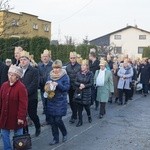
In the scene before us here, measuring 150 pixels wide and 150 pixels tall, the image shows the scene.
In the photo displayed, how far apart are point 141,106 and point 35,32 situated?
3180cm

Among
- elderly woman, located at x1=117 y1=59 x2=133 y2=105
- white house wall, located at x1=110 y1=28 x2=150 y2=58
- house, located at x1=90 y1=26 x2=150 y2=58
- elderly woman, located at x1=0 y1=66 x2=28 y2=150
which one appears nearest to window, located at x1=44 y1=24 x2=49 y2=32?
elderly woman, located at x1=117 y1=59 x2=133 y2=105

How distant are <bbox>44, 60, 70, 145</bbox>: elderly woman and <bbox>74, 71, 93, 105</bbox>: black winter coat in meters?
2.30

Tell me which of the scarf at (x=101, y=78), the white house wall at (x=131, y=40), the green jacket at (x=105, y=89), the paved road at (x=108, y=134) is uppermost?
the white house wall at (x=131, y=40)

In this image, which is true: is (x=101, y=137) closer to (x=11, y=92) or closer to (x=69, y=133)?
(x=69, y=133)

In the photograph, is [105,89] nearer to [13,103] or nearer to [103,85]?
[103,85]

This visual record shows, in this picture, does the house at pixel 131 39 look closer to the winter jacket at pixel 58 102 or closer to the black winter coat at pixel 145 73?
the black winter coat at pixel 145 73

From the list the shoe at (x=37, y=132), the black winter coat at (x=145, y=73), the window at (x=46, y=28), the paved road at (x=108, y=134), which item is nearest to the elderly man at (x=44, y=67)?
the paved road at (x=108, y=134)

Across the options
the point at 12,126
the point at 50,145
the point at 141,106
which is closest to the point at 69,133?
the point at 50,145

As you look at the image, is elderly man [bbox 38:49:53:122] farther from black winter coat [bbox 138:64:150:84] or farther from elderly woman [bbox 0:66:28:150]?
black winter coat [bbox 138:64:150:84]

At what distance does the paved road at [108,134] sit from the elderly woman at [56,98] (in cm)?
42

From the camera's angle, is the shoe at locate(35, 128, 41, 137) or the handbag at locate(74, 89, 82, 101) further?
the handbag at locate(74, 89, 82, 101)

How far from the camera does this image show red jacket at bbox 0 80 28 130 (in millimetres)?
7414

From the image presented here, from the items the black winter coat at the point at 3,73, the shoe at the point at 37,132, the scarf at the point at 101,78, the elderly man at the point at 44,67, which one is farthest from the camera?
the scarf at the point at 101,78

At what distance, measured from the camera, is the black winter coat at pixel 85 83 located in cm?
1140
